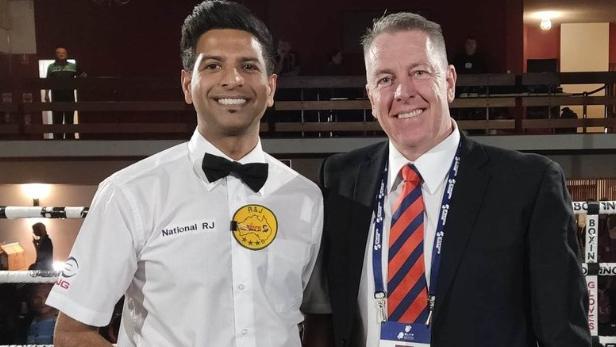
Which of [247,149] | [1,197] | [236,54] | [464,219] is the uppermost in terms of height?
[236,54]

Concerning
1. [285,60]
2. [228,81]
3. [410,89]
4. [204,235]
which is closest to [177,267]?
[204,235]

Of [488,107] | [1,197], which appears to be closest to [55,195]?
[1,197]

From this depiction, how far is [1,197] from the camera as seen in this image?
9352 millimetres

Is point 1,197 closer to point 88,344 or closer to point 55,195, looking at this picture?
point 55,195

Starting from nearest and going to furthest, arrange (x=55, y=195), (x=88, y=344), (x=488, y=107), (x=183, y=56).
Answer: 1. (x=88, y=344)
2. (x=183, y=56)
3. (x=488, y=107)
4. (x=55, y=195)

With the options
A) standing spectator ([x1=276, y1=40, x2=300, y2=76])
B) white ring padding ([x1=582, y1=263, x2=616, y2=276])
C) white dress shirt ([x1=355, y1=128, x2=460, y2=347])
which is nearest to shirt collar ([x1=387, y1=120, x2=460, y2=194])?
white dress shirt ([x1=355, y1=128, x2=460, y2=347])

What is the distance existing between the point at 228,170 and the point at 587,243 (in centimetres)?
149

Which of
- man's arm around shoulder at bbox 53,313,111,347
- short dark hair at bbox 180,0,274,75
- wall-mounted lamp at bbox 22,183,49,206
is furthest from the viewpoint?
wall-mounted lamp at bbox 22,183,49,206

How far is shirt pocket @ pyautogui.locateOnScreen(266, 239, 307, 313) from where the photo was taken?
59.2 inches

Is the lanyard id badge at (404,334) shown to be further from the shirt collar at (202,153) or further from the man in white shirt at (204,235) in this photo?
the shirt collar at (202,153)

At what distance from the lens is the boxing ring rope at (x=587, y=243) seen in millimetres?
2229

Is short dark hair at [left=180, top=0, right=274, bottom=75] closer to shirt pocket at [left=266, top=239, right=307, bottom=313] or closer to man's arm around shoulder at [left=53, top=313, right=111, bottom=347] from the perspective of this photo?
shirt pocket at [left=266, top=239, right=307, bottom=313]

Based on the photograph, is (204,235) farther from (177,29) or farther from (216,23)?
(177,29)

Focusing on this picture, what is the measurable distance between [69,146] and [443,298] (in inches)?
303
